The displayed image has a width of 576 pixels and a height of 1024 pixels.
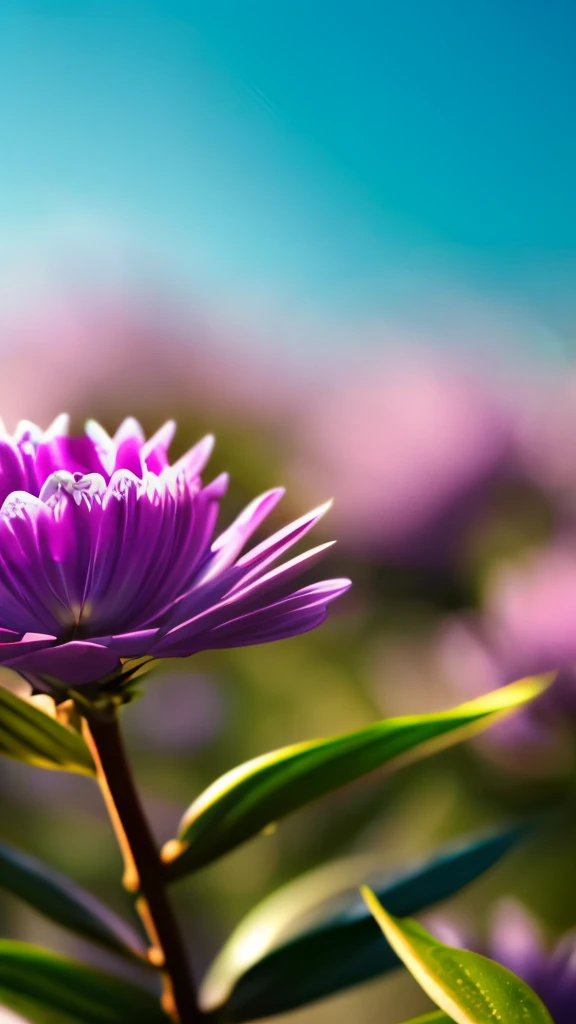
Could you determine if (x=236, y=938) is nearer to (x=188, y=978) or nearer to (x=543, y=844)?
(x=188, y=978)

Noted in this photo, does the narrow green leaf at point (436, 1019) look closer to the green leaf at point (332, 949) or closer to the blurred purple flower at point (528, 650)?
the green leaf at point (332, 949)

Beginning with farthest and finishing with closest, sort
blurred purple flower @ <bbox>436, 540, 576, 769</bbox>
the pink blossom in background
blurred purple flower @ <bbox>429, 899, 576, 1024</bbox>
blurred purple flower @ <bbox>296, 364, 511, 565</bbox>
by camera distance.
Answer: the pink blossom in background, blurred purple flower @ <bbox>296, 364, 511, 565</bbox>, blurred purple flower @ <bbox>436, 540, 576, 769</bbox>, blurred purple flower @ <bbox>429, 899, 576, 1024</bbox>

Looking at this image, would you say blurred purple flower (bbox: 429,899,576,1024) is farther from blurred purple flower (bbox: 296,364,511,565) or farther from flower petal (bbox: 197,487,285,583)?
blurred purple flower (bbox: 296,364,511,565)

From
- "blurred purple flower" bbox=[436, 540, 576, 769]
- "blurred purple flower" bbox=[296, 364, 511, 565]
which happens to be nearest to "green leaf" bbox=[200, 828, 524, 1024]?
"blurred purple flower" bbox=[436, 540, 576, 769]

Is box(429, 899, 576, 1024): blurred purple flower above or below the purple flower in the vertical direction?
below

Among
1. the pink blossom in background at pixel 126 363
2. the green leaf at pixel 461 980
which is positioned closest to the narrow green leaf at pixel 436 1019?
the green leaf at pixel 461 980

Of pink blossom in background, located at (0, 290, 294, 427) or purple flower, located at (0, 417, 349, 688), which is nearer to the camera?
purple flower, located at (0, 417, 349, 688)

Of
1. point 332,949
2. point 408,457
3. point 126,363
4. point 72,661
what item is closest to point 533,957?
point 332,949
